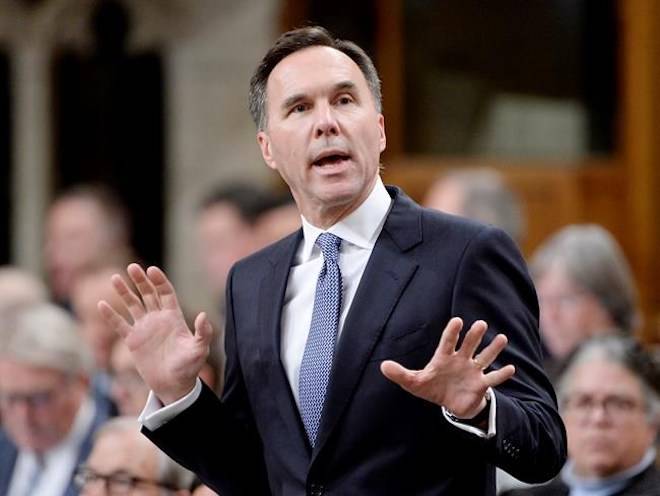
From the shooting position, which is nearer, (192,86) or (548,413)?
(548,413)

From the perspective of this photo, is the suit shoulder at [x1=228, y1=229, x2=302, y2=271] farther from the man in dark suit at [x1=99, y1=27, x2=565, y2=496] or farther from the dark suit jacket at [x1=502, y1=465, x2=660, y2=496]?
Answer: the dark suit jacket at [x1=502, y1=465, x2=660, y2=496]

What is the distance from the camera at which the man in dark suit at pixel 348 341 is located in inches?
127

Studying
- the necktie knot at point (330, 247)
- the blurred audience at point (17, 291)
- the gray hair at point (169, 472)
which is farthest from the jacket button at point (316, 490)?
the blurred audience at point (17, 291)

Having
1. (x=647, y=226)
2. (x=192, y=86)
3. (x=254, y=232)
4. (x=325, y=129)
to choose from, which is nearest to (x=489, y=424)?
(x=325, y=129)

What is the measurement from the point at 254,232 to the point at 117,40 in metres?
3.26

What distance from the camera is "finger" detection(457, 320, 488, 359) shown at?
305 cm

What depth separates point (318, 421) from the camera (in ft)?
11.0

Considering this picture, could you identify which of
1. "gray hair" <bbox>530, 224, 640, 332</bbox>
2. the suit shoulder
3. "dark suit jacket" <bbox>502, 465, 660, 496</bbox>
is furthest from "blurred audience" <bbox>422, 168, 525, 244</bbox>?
the suit shoulder

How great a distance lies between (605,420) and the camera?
5086 millimetres

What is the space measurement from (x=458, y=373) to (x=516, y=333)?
0.83 ft

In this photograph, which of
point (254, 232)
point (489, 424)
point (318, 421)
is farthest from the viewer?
point (254, 232)

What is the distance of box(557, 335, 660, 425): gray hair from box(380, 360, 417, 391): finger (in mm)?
2194

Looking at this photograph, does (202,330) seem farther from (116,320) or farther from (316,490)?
(316,490)

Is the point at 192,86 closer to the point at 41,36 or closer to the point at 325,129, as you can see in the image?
the point at 41,36
